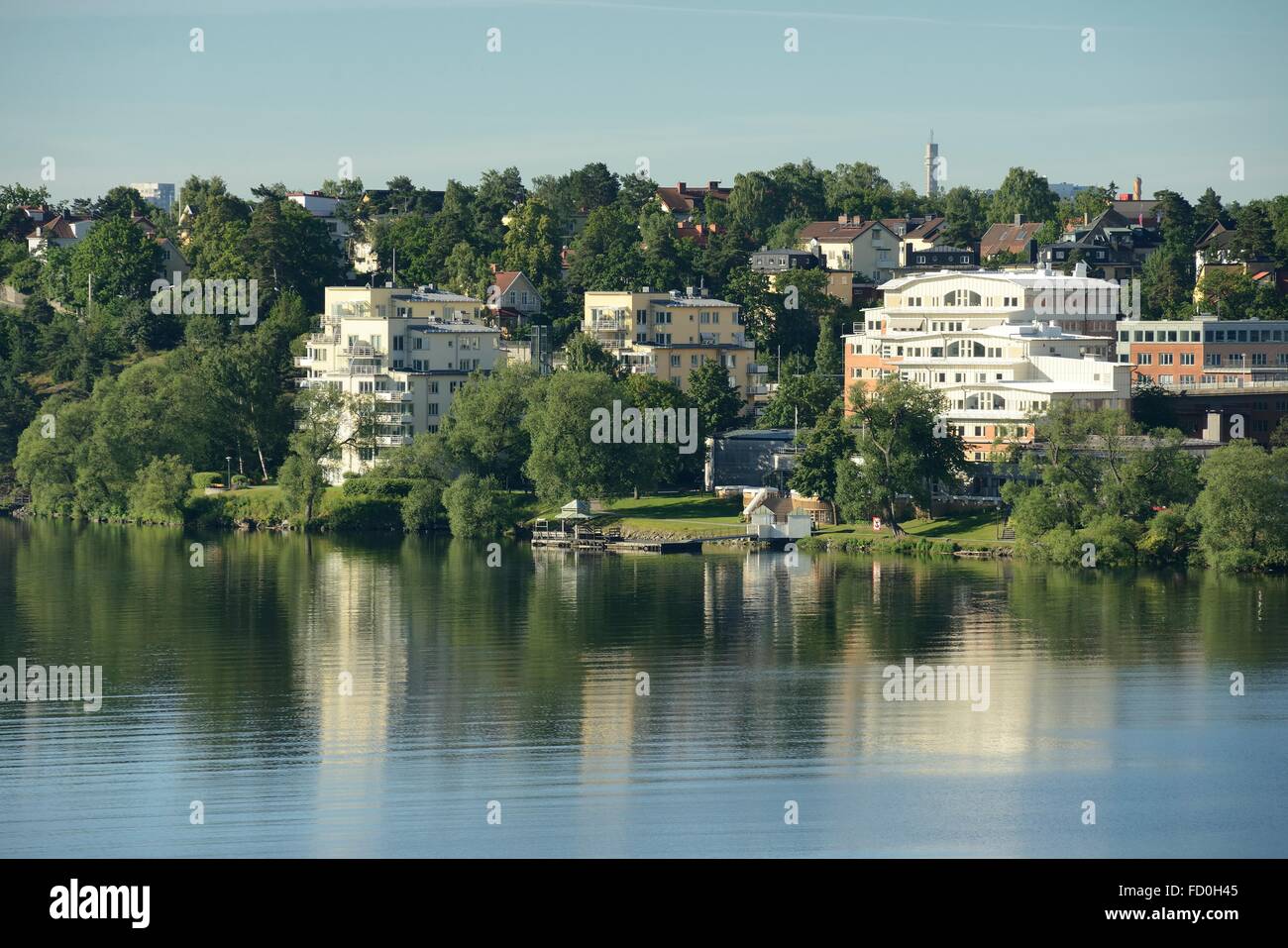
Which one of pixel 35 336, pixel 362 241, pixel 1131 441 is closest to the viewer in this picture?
pixel 1131 441

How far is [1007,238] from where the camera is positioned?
11031cm

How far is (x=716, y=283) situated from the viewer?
99312mm

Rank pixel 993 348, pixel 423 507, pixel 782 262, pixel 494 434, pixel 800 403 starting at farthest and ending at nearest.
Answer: pixel 782 262
pixel 800 403
pixel 993 348
pixel 494 434
pixel 423 507

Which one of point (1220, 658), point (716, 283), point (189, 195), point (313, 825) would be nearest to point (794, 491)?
point (1220, 658)

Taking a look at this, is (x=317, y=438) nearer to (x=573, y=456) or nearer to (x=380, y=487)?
(x=380, y=487)

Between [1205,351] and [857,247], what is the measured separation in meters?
28.4

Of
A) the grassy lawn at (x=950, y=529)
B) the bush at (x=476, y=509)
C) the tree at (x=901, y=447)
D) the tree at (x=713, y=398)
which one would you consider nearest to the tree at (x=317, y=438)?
the bush at (x=476, y=509)

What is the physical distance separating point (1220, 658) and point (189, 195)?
85.2 meters

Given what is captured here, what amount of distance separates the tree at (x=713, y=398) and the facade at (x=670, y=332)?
5893 mm

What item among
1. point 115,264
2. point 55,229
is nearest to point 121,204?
point 55,229

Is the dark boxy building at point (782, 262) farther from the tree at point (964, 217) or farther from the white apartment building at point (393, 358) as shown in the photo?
the white apartment building at point (393, 358)

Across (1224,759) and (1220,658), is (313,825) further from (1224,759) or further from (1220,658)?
(1220,658)

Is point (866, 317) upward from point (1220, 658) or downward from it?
upward

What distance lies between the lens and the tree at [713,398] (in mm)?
76000
